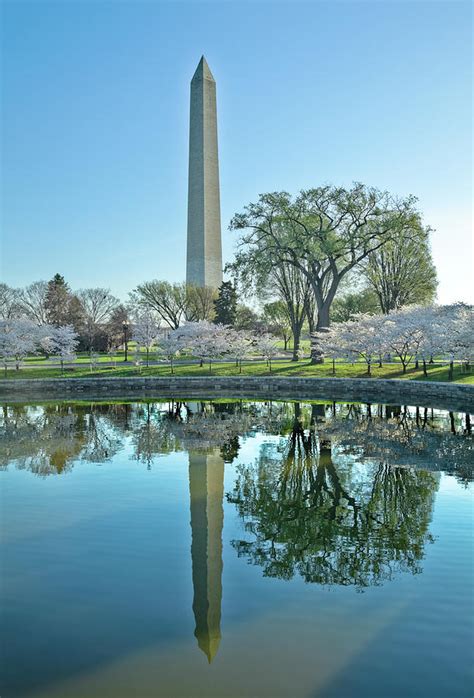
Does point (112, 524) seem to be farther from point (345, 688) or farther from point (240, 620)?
point (345, 688)

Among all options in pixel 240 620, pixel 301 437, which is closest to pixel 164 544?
pixel 240 620

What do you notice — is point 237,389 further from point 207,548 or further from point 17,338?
point 207,548

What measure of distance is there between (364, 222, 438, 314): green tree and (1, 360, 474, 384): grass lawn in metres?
9.05

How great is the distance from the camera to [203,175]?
50969mm

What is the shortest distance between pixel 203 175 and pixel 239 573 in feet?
157

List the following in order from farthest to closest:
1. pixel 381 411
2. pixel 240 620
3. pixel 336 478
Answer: pixel 381 411
pixel 336 478
pixel 240 620

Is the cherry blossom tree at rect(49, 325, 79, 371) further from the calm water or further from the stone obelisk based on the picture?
the calm water

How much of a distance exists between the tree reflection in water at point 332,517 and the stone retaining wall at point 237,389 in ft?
46.8

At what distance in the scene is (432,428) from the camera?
61.3 ft

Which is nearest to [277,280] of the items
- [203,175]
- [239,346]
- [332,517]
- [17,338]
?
[239,346]

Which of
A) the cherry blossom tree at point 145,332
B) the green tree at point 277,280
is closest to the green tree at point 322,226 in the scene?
the green tree at point 277,280

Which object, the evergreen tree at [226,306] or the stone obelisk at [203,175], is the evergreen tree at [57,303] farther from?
the evergreen tree at [226,306]

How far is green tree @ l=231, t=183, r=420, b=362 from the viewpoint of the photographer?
36812mm

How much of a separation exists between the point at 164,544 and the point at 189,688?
3.51 m
